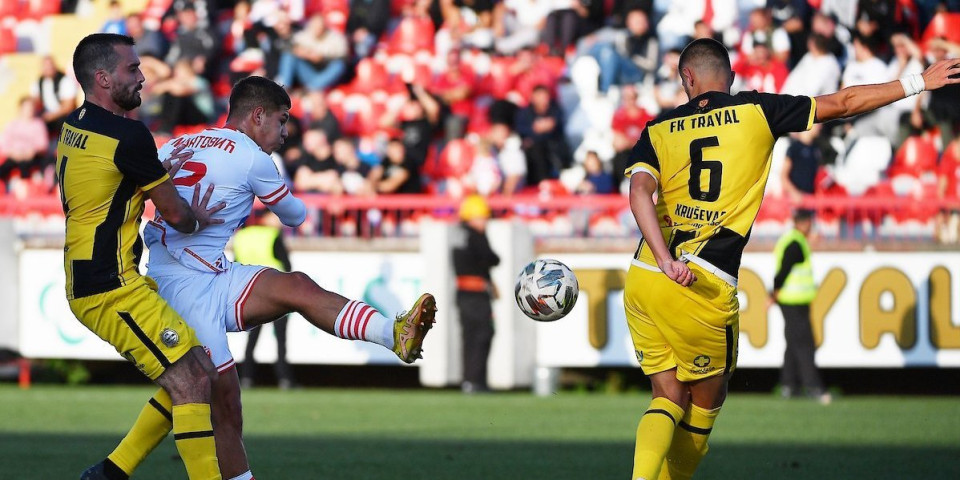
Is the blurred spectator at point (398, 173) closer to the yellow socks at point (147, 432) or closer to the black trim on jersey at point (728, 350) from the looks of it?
the yellow socks at point (147, 432)

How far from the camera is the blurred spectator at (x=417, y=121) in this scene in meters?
18.6

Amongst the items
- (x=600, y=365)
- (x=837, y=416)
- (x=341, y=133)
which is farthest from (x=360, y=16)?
(x=837, y=416)

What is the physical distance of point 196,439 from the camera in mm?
6715

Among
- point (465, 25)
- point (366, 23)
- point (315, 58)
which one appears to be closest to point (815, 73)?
point (465, 25)

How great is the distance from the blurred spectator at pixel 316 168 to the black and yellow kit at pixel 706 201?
10.9 m

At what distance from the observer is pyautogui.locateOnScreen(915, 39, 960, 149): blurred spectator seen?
17.3 m

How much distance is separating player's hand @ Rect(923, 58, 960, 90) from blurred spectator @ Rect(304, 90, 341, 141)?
41.4 ft

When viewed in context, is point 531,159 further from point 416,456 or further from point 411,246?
point 416,456

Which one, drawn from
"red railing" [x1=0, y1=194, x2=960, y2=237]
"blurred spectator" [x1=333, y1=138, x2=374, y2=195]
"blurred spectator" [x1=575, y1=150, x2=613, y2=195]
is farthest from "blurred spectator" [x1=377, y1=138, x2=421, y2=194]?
"blurred spectator" [x1=575, y1=150, x2=613, y2=195]

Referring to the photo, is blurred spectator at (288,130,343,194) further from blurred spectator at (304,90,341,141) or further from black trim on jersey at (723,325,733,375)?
black trim on jersey at (723,325,733,375)

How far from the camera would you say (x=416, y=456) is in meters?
10.3

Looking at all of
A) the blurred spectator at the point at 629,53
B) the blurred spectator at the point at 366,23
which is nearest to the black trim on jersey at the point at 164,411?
the blurred spectator at the point at 629,53

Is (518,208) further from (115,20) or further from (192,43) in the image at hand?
(115,20)

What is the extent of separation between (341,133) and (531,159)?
2.64 metres
